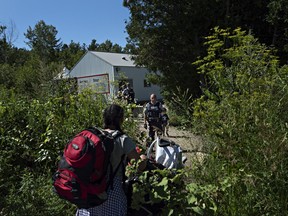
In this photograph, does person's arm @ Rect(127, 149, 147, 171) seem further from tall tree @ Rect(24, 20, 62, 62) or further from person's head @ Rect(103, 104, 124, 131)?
tall tree @ Rect(24, 20, 62, 62)

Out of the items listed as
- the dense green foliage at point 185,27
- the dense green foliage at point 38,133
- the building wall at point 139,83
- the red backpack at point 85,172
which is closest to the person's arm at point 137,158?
the red backpack at point 85,172

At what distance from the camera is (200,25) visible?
12.9 metres

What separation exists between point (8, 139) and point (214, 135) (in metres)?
3.05

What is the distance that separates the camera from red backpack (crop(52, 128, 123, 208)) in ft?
7.52

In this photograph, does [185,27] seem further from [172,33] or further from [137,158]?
[137,158]

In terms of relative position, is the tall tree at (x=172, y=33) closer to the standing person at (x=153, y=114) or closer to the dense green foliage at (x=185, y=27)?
the dense green foliage at (x=185, y=27)

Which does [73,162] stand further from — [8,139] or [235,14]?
[235,14]

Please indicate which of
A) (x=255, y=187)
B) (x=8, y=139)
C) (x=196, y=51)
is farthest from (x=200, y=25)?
(x=255, y=187)

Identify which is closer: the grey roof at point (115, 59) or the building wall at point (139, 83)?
the grey roof at point (115, 59)

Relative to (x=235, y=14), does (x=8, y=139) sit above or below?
below

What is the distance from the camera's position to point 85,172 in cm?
229

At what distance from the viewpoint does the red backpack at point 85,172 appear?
7.52 ft

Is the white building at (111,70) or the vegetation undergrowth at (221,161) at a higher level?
the white building at (111,70)

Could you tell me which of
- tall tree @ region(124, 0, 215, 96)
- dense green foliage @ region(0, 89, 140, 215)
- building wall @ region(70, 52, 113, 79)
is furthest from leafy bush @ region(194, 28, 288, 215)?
building wall @ region(70, 52, 113, 79)
